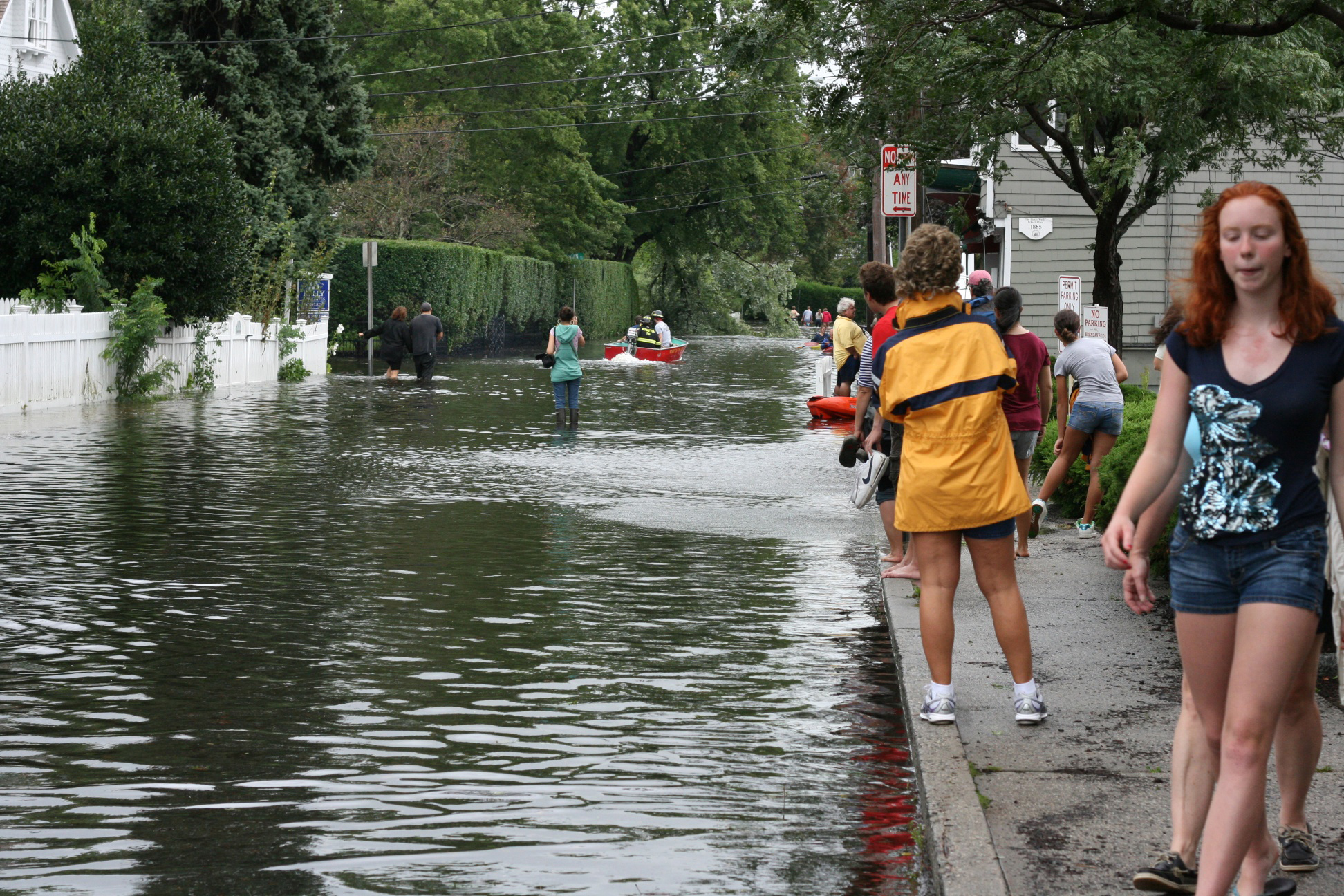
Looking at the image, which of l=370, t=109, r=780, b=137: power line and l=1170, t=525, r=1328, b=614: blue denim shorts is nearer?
l=1170, t=525, r=1328, b=614: blue denim shorts

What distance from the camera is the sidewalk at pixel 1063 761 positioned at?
4.37m

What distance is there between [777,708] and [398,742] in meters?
1.53

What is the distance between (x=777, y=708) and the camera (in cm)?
646

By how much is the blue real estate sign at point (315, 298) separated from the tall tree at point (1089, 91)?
67.6ft

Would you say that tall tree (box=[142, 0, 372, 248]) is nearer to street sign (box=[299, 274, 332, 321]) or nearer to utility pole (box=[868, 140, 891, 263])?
street sign (box=[299, 274, 332, 321])

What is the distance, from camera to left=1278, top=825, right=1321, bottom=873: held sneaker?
4289 millimetres

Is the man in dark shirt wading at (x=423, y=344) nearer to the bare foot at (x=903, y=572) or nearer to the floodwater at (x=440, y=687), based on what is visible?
the floodwater at (x=440, y=687)

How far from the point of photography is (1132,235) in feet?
85.4

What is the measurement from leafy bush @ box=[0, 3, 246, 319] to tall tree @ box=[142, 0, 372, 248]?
7.73 metres

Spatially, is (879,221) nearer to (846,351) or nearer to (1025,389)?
(846,351)

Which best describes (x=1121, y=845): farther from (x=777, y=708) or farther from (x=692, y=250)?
(x=692, y=250)

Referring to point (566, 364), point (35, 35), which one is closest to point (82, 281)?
point (566, 364)

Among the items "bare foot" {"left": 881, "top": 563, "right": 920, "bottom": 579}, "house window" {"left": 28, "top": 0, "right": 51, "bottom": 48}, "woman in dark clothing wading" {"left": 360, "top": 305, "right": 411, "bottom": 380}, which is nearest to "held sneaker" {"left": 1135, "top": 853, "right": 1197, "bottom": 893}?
"bare foot" {"left": 881, "top": 563, "right": 920, "bottom": 579}

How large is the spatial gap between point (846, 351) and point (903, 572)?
4.11 meters
